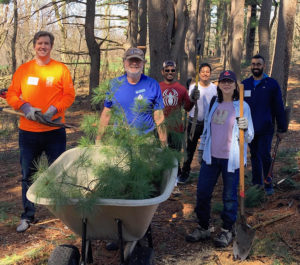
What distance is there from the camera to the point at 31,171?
392 cm

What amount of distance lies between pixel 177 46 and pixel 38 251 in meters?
5.66

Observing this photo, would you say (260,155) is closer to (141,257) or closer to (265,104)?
(265,104)

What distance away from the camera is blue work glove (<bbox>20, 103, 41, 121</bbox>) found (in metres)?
3.49

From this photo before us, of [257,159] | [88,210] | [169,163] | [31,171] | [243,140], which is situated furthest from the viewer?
[257,159]

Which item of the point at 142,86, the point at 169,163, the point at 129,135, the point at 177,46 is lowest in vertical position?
the point at 169,163

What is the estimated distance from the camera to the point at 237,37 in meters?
10.7

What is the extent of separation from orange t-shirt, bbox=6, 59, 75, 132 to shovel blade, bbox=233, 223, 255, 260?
2.11 metres

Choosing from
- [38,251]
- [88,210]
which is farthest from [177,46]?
[88,210]

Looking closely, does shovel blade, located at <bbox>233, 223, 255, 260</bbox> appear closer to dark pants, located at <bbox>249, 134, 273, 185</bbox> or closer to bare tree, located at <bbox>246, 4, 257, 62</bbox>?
dark pants, located at <bbox>249, 134, 273, 185</bbox>

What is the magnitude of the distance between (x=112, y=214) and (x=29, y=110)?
1.57 m

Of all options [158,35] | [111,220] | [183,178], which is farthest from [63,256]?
[158,35]

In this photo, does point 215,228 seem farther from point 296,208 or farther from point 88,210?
point 88,210

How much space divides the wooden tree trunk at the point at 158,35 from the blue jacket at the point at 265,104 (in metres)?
2.47

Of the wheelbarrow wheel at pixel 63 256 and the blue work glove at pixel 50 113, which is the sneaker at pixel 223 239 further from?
the blue work glove at pixel 50 113
